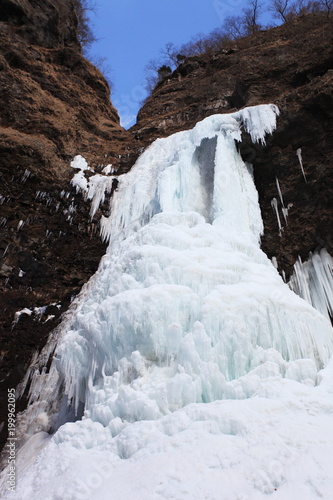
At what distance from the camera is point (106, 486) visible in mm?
2490

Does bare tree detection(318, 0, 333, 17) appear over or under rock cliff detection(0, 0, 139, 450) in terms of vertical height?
over

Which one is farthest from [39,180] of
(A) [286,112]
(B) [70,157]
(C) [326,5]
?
(C) [326,5]

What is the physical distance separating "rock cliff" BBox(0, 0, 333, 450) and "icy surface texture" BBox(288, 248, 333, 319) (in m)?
0.26

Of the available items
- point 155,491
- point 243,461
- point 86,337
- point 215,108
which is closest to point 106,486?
point 155,491

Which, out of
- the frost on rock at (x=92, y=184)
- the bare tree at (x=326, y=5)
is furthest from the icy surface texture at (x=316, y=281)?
the bare tree at (x=326, y=5)

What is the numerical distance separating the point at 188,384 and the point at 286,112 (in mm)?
7083

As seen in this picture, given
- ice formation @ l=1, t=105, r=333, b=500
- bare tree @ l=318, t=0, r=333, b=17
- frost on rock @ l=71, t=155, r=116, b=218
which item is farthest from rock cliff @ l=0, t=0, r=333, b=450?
bare tree @ l=318, t=0, r=333, b=17

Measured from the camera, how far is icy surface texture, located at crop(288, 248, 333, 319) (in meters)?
6.59

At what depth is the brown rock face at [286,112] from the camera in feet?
24.5

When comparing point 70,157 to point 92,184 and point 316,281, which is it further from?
point 316,281

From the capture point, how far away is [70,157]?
32.4ft

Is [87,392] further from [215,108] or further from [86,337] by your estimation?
[215,108]

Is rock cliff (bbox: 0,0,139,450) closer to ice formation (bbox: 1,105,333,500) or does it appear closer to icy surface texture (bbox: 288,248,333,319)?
ice formation (bbox: 1,105,333,500)

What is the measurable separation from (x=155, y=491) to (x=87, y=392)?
1930 mm
